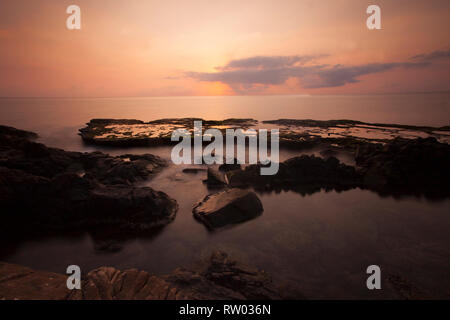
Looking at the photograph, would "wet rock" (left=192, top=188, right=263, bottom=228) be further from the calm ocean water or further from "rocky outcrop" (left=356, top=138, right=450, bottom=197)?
"rocky outcrop" (left=356, top=138, right=450, bottom=197)

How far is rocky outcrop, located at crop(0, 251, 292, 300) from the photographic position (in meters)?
6.25

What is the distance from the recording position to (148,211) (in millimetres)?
12820

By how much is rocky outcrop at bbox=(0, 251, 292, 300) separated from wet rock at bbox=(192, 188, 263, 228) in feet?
12.7

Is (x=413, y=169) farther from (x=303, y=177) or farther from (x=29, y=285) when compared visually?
(x=29, y=285)

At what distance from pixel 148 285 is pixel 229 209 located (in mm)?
6810

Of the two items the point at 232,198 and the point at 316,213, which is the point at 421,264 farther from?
the point at 232,198

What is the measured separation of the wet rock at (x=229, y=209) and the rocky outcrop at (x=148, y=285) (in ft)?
12.7

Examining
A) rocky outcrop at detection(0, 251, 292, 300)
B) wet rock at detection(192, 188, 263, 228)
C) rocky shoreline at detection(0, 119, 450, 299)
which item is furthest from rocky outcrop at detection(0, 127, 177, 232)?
rocky outcrop at detection(0, 251, 292, 300)

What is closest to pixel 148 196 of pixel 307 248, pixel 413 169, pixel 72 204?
pixel 72 204

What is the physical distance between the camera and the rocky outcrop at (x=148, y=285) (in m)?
Result: 6.25

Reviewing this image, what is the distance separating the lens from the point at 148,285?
6703mm

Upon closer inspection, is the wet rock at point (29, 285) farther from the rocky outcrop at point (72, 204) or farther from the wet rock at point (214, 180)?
the wet rock at point (214, 180)

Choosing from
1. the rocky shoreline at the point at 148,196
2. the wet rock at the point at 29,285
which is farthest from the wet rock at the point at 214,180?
the wet rock at the point at 29,285
